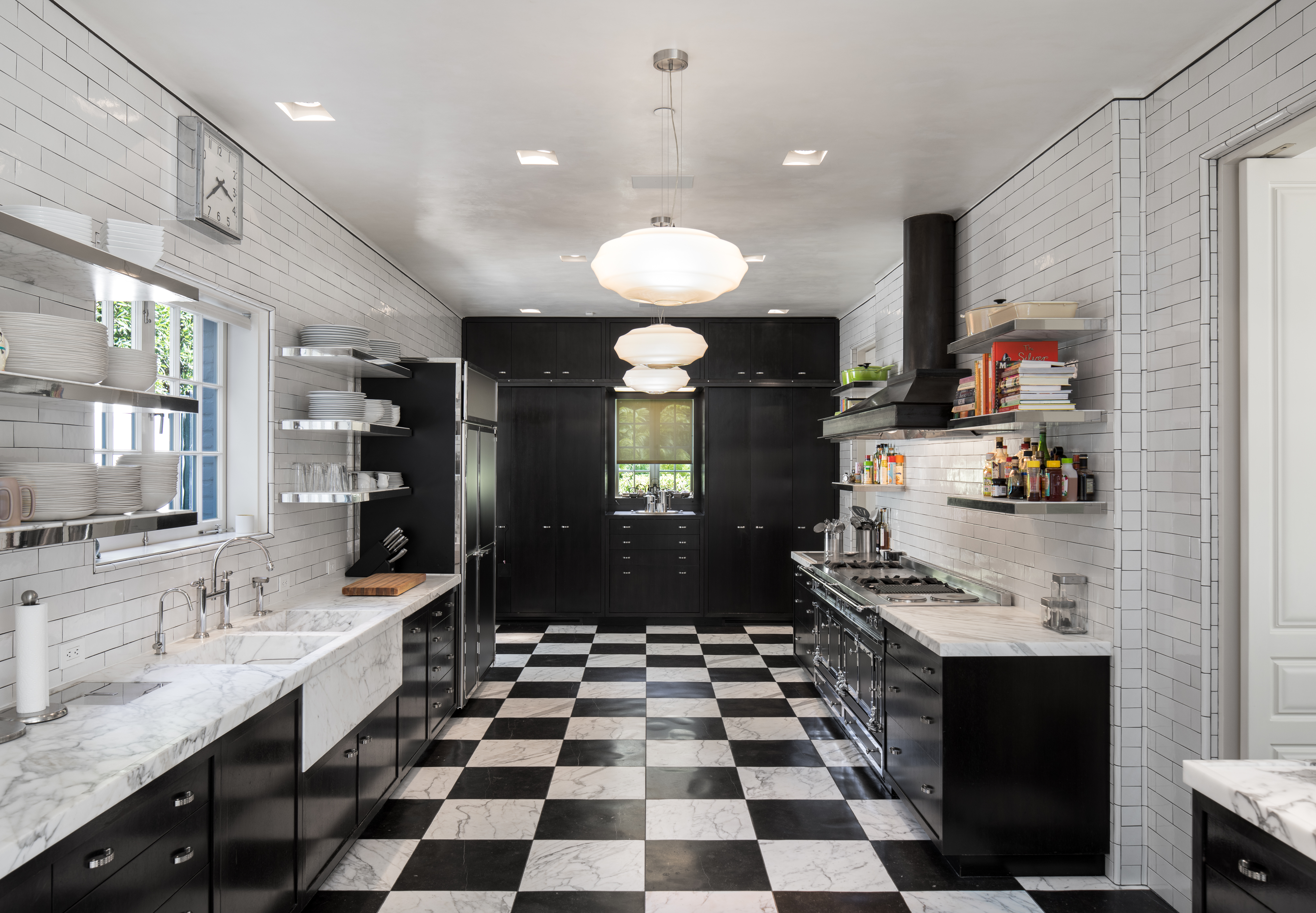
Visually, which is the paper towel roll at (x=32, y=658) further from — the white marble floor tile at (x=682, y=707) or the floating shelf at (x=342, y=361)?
the white marble floor tile at (x=682, y=707)

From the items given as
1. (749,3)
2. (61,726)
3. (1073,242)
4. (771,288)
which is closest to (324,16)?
(749,3)

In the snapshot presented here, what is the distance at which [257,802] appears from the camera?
7.48ft

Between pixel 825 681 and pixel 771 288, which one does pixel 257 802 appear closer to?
pixel 825 681

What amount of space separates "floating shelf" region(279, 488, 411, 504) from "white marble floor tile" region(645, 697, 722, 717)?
2.12m

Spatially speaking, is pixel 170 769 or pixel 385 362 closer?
pixel 170 769

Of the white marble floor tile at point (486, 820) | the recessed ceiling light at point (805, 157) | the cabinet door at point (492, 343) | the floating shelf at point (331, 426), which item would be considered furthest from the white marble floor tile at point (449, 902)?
the cabinet door at point (492, 343)

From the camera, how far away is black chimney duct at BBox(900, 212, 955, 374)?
4.14 metres

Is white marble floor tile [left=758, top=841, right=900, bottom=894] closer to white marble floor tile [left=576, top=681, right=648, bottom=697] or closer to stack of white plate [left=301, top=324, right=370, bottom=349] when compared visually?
white marble floor tile [left=576, top=681, right=648, bottom=697]

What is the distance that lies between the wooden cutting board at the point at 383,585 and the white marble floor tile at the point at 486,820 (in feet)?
3.41

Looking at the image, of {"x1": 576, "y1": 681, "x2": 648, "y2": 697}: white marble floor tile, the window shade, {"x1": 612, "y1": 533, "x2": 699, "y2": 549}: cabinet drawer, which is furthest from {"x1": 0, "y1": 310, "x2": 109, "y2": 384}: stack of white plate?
the window shade

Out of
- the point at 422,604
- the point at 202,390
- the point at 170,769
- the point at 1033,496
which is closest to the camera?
the point at 170,769

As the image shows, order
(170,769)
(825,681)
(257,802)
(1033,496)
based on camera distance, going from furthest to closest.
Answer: (825,681), (1033,496), (257,802), (170,769)

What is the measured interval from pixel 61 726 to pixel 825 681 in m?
3.96

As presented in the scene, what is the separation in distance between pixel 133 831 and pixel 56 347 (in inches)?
44.5
